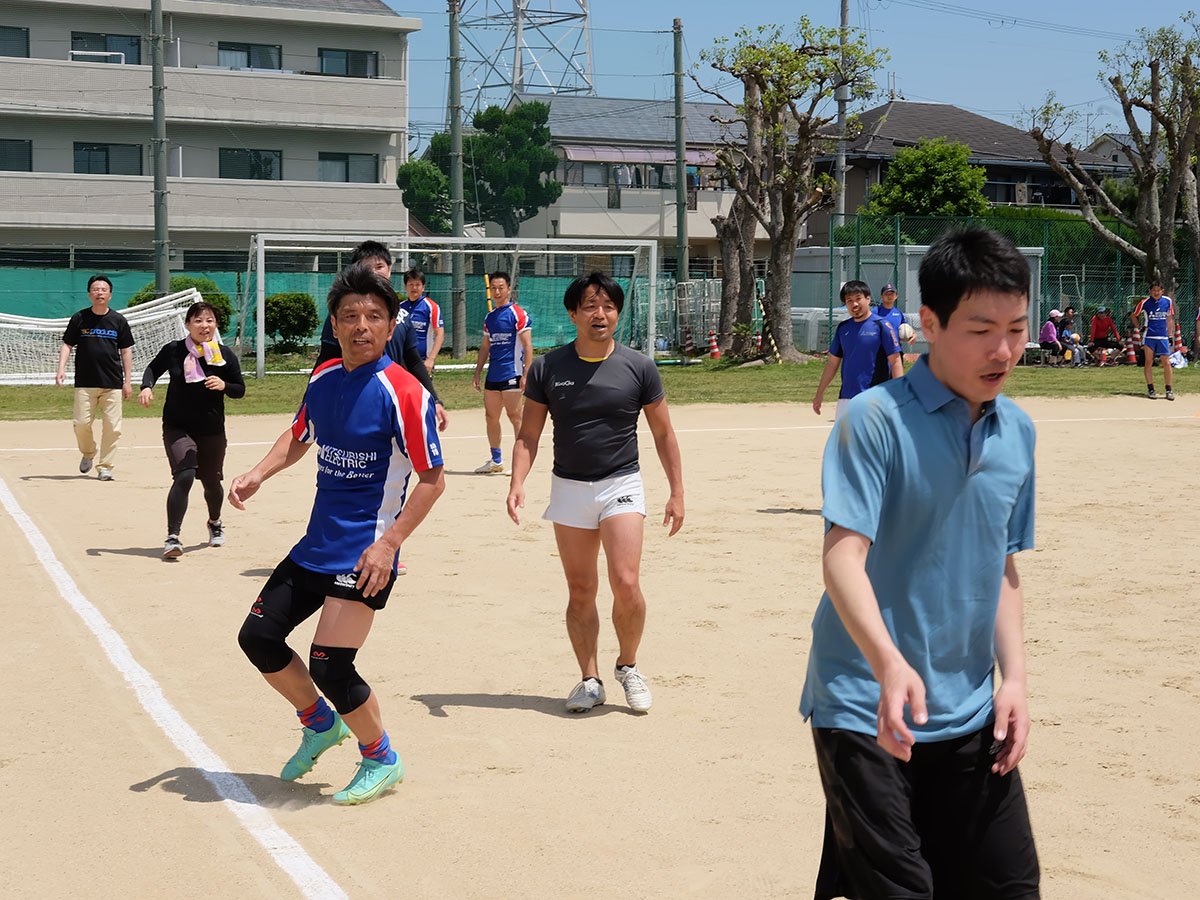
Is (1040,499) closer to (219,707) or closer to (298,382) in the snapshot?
(219,707)

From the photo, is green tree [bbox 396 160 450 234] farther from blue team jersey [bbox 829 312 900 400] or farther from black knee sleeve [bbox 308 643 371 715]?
black knee sleeve [bbox 308 643 371 715]

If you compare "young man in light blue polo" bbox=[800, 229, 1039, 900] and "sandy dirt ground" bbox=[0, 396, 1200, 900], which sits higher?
"young man in light blue polo" bbox=[800, 229, 1039, 900]

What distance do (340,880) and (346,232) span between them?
134 feet

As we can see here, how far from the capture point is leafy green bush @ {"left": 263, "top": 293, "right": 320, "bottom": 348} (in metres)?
31.8

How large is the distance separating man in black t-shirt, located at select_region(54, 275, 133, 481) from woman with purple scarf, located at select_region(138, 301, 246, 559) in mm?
4049

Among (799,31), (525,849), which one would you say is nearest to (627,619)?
(525,849)

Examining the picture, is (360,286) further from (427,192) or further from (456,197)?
(427,192)

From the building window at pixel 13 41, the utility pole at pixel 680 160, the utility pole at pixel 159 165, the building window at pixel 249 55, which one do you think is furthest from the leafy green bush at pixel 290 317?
the building window at pixel 13 41

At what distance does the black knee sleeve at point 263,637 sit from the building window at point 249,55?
139 feet

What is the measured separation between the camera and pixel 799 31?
105 ft

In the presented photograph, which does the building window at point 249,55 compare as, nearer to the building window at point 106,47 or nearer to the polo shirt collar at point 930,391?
the building window at point 106,47

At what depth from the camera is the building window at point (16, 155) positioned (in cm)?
4022

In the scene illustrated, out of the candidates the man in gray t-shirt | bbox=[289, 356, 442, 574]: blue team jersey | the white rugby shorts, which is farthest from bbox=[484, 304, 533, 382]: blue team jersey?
bbox=[289, 356, 442, 574]: blue team jersey

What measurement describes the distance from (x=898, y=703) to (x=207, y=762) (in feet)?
12.3
